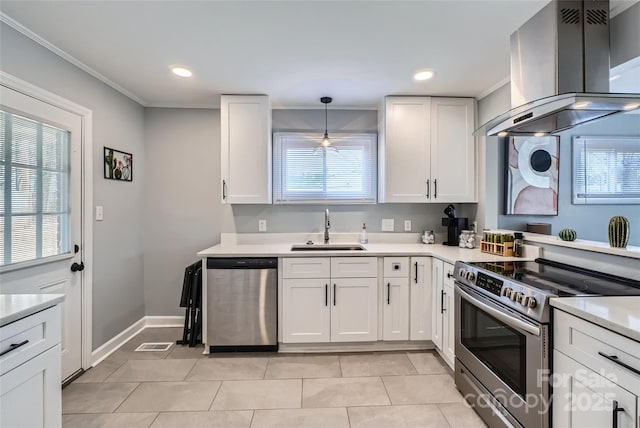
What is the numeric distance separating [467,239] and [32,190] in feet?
11.5

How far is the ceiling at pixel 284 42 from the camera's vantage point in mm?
1729

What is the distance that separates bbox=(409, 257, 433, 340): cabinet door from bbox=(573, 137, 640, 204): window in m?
1.46

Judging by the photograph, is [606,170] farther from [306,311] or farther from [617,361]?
[306,311]

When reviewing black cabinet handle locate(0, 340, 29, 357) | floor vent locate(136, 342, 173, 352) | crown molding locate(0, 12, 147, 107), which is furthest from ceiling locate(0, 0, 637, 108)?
floor vent locate(136, 342, 173, 352)

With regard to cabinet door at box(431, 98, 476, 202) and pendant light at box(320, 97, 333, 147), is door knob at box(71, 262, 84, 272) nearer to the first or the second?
pendant light at box(320, 97, 333, 147)

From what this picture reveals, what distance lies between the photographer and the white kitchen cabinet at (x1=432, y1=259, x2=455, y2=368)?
7.87 feet

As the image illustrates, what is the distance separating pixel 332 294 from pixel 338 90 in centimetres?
188

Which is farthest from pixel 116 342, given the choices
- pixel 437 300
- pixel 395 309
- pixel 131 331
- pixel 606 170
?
pixel 606 170

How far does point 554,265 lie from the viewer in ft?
6.91

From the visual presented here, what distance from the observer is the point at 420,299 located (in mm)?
2805

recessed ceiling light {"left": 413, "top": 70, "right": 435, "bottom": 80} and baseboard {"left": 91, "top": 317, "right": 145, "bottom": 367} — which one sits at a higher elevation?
recessed ceiling light {"left": 413, "top": 70, "right": 435, "bottom": 80}

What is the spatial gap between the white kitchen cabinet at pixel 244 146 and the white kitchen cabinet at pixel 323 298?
865 mm

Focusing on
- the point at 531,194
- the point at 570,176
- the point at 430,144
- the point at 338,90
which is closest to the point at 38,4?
the point at 338,90

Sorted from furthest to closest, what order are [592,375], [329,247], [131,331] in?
[329,247], [131,331], [592,375]
